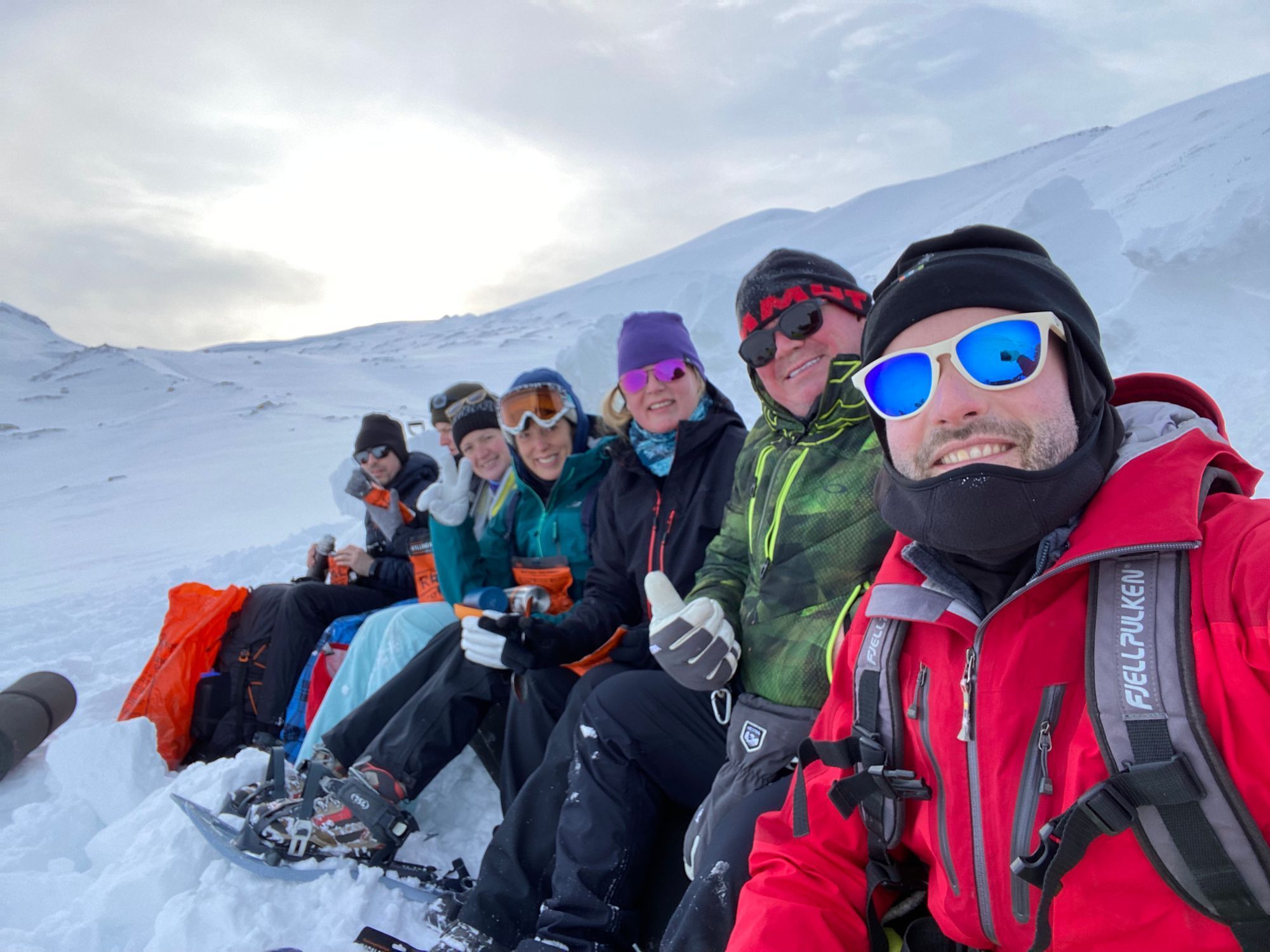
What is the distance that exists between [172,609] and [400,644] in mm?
1742

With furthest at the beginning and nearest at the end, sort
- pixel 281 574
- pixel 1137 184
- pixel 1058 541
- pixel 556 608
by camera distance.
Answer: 1. pixel 1137 184
2. pixel 281 574
3. pixel 556 608
4. pixel 1058 541

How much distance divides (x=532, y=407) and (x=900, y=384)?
2202 mm

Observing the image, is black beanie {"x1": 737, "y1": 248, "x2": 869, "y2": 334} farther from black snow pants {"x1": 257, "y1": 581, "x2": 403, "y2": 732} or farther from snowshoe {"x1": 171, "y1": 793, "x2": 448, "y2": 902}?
black snow pants {"x1": 257, "y1": 581, "x2": 403, "y2": 732}

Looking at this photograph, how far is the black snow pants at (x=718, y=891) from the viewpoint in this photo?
1503mm

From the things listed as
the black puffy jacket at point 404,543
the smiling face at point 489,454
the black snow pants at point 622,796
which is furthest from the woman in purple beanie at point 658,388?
the black puffy jacket at point 404,543

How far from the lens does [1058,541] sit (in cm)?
109

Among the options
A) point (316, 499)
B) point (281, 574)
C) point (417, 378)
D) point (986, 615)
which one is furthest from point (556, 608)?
point (417, 378)

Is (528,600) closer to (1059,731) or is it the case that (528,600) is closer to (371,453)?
(371,453)

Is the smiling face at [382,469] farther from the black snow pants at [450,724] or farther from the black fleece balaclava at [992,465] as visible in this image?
the black fleece balaclava at [992,465]

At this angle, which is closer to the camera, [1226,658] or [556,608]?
[1226,658]

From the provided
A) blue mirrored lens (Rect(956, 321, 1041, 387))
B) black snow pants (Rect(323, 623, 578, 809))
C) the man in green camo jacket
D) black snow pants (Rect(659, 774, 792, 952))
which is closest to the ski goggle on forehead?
blue mirrored lens (Rect(956, 321, 1041, 387))

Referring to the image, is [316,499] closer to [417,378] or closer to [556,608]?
[556,608]

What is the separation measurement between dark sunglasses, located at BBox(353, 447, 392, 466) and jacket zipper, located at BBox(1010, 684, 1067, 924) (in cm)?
395

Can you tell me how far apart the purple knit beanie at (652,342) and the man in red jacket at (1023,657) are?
1.37 metres
